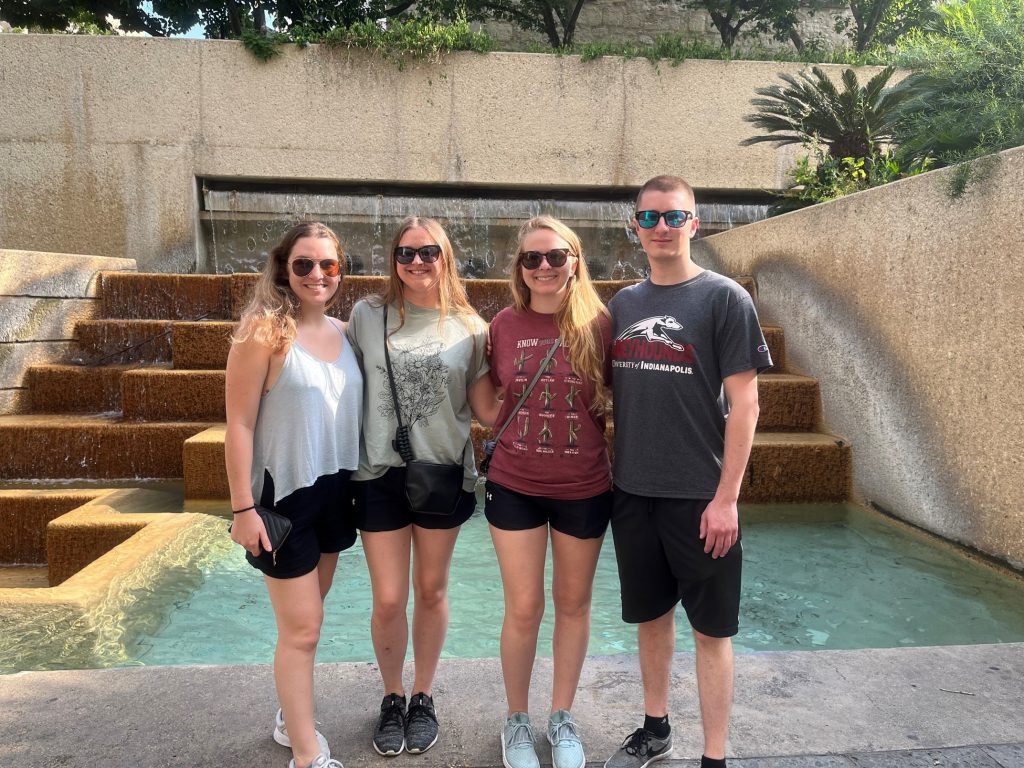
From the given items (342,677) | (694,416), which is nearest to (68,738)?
(342,677)

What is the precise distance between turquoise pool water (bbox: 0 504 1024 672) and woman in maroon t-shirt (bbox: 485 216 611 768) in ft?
3.76

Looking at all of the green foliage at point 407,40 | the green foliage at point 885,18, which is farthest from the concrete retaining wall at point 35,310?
the green foliage at point 885,18

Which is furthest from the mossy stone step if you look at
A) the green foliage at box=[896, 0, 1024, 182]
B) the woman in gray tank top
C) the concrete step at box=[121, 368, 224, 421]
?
the green foliage at box=[896, 0, 1024, 182]

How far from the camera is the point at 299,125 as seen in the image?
34.7 feet

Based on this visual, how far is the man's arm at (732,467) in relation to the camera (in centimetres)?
196

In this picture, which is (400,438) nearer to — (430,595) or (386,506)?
(386,506)

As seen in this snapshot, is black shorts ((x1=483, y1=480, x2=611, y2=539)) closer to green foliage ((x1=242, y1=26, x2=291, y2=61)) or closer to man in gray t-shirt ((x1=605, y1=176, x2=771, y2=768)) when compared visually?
man in gray t-shirt ((x1=605, y1=176, x2=771, y2=768))

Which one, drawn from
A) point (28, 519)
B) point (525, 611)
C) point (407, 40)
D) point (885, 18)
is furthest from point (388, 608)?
point (885, 18)

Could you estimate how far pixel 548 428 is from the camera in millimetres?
2176

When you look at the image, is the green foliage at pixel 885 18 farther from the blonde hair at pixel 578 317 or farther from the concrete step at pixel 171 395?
the blonde hair at pixel 578 317

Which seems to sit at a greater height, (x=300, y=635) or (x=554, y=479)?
(x=554, y=479)

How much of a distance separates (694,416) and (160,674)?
2.03m

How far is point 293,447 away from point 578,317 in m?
0.89

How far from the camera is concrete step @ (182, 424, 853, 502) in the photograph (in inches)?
206
